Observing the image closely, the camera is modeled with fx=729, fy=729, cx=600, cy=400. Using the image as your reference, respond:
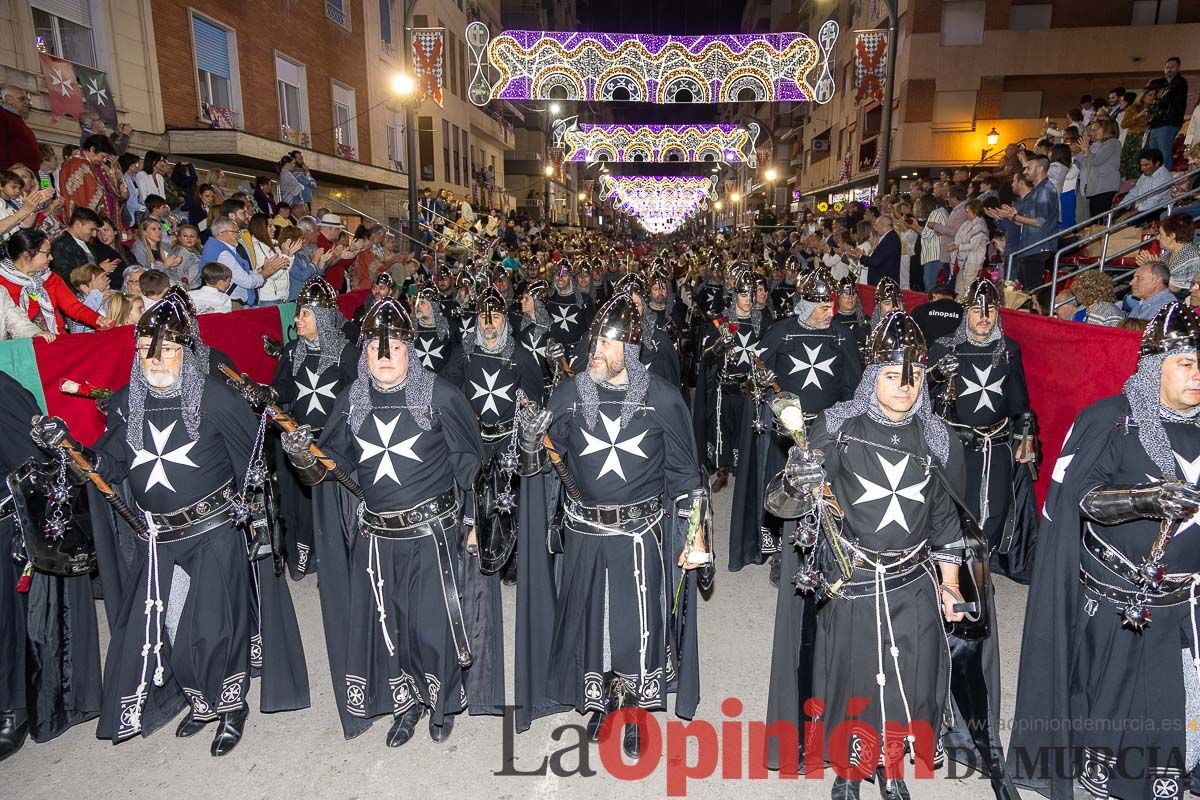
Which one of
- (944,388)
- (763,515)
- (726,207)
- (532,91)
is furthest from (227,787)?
(726,207)

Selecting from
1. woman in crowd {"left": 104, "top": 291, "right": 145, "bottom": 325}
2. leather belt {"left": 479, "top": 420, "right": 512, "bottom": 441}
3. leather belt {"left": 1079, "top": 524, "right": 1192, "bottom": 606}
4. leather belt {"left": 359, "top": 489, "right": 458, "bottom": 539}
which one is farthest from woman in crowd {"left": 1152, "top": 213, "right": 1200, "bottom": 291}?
woman in crowd {"left": 104, "top": 291, "right": 145, "bottom": 325}

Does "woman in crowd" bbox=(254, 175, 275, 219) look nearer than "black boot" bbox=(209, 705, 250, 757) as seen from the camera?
No

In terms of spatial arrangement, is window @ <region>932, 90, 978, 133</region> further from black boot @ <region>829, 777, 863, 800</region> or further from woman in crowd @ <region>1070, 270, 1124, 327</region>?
black boot @ <region>829, 777, 863, 800</region>

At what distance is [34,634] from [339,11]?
59.3ft

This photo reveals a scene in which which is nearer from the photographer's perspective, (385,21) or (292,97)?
(292,97)

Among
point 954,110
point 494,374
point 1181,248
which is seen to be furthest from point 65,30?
point 954,110

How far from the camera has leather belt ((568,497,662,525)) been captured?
357 centimetres

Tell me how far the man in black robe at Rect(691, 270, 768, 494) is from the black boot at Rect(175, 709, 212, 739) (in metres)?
4.94

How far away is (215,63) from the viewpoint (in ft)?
42.7

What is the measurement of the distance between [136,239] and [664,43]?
39.4ft

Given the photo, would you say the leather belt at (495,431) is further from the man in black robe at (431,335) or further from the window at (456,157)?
the window at (456,157)

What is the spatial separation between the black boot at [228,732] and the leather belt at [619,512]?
6.60 feet

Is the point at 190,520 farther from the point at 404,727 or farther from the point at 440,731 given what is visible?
the point at 440,731

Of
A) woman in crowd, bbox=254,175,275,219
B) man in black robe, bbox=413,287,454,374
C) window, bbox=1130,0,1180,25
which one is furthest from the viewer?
window, bbox=1130,0,1180,25
